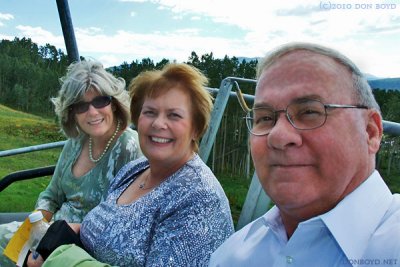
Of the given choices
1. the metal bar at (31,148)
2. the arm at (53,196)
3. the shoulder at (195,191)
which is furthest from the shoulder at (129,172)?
the metal bar at (31,148)

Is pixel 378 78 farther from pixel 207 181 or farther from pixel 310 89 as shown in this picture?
pixel 207 181

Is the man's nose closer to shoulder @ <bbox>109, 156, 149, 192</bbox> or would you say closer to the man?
the man

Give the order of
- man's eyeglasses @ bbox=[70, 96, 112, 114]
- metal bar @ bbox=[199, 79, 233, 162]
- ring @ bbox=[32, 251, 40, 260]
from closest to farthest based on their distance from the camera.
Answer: ring @ bbox=[32, 251, 40, 260] < metal bar @ bbox=[199, 79, 233, 162] < man's eyeglasses @ bbox=[70, 96, 112, 114]

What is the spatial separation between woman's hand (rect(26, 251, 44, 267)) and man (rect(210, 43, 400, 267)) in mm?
1193

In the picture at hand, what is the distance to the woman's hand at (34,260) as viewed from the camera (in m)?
1.85

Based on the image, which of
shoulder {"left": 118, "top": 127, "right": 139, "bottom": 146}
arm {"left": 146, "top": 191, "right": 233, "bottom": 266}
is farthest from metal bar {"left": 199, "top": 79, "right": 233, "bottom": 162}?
arm {"left": 146, "top": 191, "right": 233, "bottom": 266}

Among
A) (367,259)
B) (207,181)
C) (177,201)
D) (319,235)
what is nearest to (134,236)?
(177,201)

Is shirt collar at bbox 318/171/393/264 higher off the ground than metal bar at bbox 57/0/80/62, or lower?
lower

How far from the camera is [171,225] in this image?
150 centimetres

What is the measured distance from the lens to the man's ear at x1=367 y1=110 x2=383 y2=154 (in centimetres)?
98

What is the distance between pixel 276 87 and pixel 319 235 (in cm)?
35

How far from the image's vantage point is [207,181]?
5.27 ft

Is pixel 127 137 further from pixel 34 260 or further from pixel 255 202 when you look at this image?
pixel 255 202

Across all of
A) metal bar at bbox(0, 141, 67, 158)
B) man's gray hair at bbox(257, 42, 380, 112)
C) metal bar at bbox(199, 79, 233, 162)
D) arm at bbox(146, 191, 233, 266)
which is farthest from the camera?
metal bar at bbox(0, 141, 67, 158)
